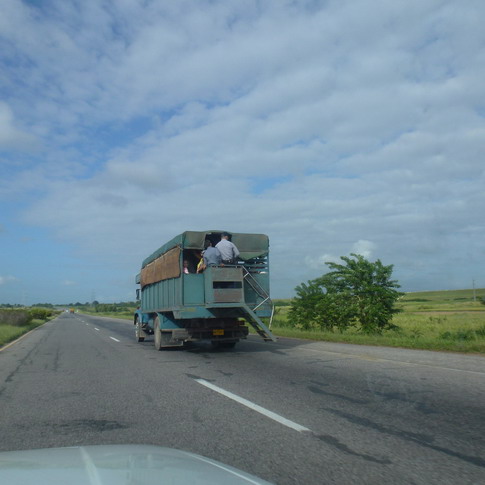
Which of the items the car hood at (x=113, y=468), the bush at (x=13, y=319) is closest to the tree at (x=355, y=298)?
the car hood at (x=113, y=468)

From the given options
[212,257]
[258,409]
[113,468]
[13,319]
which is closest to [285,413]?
[258,409]

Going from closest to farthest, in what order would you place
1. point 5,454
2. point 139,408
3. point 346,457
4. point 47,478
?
point 47,478 → point 5,454 → point 346,457 → point 139,408

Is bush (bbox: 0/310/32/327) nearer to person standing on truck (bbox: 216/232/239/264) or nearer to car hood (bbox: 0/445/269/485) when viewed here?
person standing on truck (bbox: 216/232/239/264)

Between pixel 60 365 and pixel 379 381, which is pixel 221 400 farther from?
pixel 60 365

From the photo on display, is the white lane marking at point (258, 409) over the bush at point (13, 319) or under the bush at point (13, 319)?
under

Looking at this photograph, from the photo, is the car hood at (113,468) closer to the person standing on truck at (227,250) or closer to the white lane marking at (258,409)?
the white lane marking at (258,409)

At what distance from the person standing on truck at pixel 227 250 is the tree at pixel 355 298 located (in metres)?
9.76

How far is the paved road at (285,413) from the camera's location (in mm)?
4609

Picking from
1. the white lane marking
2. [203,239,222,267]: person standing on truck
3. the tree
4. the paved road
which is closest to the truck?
[203,239,222,267]: person standing on truck

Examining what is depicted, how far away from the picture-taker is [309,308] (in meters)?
24.7

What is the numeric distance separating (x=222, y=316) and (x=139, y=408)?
6.82 metres

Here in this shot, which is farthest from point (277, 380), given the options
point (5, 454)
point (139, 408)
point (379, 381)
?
point (5, 454)

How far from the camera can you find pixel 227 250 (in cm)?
1362

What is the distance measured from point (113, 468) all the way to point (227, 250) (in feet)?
35.1
